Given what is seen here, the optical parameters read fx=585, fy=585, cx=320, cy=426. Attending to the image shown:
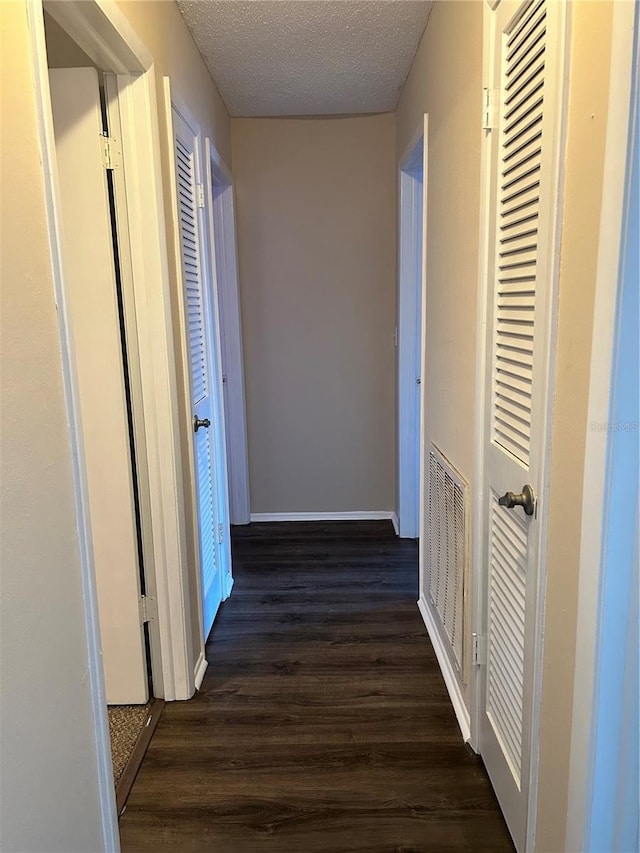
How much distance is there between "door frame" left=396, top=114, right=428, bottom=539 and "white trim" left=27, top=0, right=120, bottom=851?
82.1 inches

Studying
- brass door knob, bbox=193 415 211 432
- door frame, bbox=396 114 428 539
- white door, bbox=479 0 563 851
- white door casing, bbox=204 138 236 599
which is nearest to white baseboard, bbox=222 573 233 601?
white door casing, bbox=204 138 236 599

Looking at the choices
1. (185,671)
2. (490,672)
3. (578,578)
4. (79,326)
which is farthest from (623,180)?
(185,671)

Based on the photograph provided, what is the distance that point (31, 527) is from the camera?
1.01 metres

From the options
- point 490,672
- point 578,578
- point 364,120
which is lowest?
point 490,672

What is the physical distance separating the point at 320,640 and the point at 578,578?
5.36 feet

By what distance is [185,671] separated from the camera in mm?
2090

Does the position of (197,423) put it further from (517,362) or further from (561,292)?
(561,292)

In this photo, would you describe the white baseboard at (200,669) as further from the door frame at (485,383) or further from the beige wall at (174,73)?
the door frame at (485,383)

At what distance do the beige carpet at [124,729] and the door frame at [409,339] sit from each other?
1.74 meters

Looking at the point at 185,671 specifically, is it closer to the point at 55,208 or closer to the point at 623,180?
the point at 55,208

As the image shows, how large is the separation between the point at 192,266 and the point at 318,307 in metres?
1.41

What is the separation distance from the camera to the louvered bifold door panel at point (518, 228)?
1242 mm

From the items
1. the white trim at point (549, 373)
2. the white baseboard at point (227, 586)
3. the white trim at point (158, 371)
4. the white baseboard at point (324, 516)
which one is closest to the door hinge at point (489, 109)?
the white trim at point (549, 373)

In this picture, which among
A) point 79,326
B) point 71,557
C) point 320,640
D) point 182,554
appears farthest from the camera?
point 320,640
